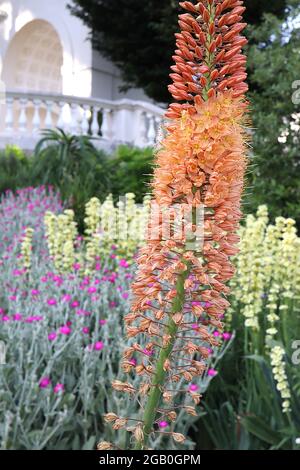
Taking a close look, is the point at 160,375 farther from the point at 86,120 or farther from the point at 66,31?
the point at 66,31

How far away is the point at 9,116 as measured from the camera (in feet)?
47.4

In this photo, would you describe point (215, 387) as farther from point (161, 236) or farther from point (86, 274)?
point (161, 236)

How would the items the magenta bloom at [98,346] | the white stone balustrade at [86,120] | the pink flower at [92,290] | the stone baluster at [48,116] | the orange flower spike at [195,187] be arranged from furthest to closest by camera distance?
the stone baluster at [48,116]
the white stone balustrade at [86,120]
the pink flower at [92,290]
the magenta bloom at [98,346]
the orange flower spike at [195,187]

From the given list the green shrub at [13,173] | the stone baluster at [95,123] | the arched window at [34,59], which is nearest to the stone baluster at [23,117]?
the stone baluster at [95,123]

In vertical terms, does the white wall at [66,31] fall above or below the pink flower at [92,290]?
above

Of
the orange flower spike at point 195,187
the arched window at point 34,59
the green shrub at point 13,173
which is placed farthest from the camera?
the arched window at point 34,59

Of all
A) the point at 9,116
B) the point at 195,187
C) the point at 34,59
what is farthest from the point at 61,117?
the point at 195,187

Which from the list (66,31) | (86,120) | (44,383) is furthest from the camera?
(66,31)

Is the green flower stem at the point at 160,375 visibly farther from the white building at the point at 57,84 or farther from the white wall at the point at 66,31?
the white wall at the point at 66,31

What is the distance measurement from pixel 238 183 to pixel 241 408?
2603mm

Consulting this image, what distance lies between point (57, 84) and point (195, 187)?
23.1 m

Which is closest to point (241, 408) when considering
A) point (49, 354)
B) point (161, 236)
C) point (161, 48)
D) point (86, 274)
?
point (49, 354)

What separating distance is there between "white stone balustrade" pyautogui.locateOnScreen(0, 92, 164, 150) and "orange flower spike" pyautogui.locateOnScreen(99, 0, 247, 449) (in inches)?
504

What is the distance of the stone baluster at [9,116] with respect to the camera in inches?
561
